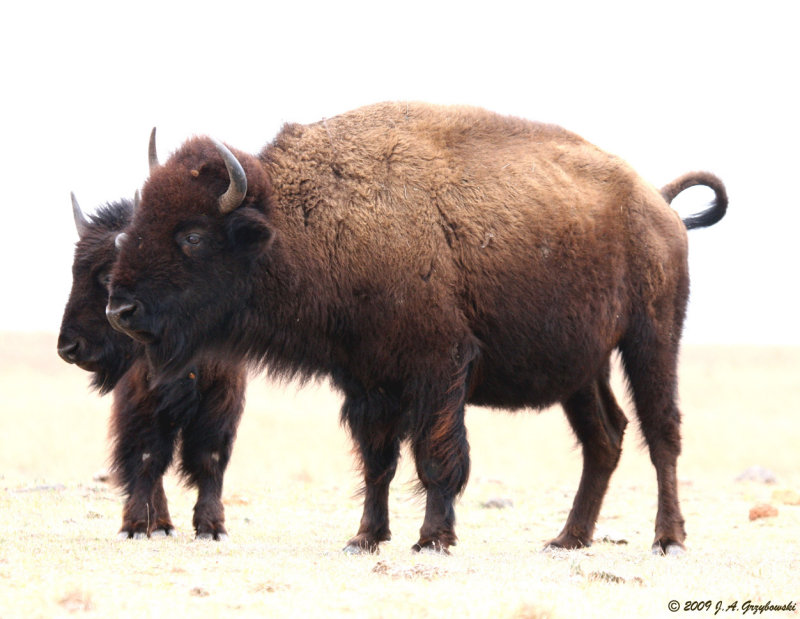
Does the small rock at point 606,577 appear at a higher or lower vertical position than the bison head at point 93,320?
lower

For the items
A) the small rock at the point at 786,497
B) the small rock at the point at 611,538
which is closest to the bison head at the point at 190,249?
the small rock at the point at 611,538

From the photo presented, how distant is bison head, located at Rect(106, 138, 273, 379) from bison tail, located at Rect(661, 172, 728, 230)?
397 cm

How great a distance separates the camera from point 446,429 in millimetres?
6930

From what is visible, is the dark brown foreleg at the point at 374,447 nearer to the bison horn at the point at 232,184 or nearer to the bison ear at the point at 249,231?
the bison ear at the point at 249,231

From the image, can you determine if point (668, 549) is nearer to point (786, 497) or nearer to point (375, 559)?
point (375, 559)

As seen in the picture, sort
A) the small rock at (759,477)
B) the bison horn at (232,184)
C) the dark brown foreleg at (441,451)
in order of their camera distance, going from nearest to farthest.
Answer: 1. the bison horn at (232,184)
2. the dark brown foreleg at (441,451)
3. the small rock at (759,477)

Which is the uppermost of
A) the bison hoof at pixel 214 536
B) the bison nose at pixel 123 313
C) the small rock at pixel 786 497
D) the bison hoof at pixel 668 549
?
the bison nose at pixel 123 313

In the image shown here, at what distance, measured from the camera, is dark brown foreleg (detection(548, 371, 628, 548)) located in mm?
8297

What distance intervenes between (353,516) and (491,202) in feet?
13.5

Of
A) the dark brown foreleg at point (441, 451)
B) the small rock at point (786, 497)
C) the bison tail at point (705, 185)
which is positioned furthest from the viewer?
the small rock at point (786, 497)

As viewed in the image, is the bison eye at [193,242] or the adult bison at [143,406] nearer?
the bison eye at [193,242]

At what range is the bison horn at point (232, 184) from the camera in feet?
22.0

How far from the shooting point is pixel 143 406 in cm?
817

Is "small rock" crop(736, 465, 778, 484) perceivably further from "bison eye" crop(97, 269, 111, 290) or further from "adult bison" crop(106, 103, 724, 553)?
"bison eye" crop(97, 269, 111, 290)
